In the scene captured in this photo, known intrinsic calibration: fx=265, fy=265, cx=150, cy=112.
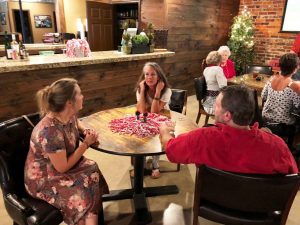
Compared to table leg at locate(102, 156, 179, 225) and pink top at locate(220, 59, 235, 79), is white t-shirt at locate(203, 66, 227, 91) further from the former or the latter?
table leg at locate(102, 156, 179, 225)

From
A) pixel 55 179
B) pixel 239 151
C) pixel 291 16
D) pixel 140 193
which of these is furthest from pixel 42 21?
pixel 239 151

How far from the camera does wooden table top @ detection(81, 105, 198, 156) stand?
1646mm

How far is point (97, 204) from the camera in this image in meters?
1.65

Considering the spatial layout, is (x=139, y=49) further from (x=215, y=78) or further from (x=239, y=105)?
(x=239, y=105)

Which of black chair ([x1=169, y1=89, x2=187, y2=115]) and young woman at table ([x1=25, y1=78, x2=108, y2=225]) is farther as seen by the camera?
black chair ([x1=169, y1=89, x2=187, y2=115])

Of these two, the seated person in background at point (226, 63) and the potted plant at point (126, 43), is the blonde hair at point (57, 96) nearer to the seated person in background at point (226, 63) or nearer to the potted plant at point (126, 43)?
the potted plant at point (126, 43)

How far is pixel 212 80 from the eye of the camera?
336cm

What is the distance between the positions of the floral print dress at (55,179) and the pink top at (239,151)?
0.67 meters

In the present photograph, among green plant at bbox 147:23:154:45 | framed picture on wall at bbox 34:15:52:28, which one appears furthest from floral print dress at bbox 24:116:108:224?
framed picture on wall at bbox 34:15:52:28

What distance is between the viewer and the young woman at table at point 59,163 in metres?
1.50

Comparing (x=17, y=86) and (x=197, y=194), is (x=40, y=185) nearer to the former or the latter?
(x=197, y=194)

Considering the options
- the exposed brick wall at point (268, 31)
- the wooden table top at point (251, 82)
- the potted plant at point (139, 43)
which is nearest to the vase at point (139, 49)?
the potted plant at point (139, 43)

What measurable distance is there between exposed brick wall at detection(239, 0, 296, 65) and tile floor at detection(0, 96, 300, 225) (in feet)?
14.7

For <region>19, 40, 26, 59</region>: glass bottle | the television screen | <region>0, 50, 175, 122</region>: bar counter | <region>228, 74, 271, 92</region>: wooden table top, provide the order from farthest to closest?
the television screen
<region>228, 74, 271, 92</region>: wooden table top
<region>19, 40, 26, 59</region>: glass bottle
<region>0, 50, 175, 122</region>: bar counter
